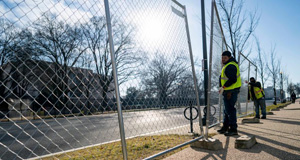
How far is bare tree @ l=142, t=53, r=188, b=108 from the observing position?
3.26 metres

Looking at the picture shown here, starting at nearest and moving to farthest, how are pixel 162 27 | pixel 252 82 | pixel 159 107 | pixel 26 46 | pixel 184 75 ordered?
pixel 26 46 → pixel 162 27 → pixel 159 107 → pixel 184 75 → pixel 252 82

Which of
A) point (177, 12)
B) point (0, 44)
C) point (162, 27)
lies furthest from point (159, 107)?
point (0, 44)

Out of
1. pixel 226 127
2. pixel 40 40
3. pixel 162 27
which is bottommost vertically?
Answer: pixel 226 127

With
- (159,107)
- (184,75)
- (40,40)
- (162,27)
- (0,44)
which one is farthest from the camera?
(184,75)

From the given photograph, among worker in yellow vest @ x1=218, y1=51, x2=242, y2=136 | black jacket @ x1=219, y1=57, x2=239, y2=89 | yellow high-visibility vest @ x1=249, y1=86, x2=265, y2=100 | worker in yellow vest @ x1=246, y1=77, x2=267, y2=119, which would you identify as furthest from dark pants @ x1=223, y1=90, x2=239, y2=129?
yellow high-visibility vest @ x1=249, y1=86, x2=265, y2=100

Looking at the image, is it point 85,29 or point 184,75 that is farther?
point 184,75

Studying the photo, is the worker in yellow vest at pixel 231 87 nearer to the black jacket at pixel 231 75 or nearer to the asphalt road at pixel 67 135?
the black jacket at pixel 231 75

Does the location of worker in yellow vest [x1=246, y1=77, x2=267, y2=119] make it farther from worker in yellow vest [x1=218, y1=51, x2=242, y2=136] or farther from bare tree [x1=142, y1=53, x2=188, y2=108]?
bare tree [x1=142, y1=53, x2=188, y2=108]

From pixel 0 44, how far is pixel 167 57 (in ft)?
8.32

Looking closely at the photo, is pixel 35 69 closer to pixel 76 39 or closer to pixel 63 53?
pixel 63 53

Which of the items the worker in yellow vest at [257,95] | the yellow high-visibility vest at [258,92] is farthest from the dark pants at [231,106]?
the yellow high-visibility vest at [258,92]

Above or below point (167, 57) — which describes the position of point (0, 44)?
below

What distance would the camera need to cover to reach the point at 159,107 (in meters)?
3.68

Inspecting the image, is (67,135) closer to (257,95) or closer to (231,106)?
(231,106)
